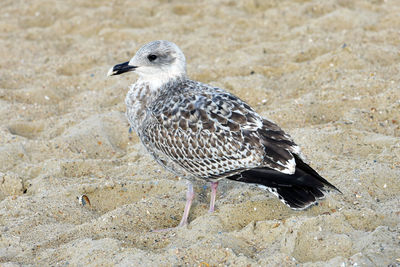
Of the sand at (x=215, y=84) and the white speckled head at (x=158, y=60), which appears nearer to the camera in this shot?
the sand at (x=215, y=84)

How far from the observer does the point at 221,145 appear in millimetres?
3744

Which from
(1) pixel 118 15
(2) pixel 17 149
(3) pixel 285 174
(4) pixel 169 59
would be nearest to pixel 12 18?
(1) pixel 118 15

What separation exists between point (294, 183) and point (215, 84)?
273cm

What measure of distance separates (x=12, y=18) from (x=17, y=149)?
164 inches

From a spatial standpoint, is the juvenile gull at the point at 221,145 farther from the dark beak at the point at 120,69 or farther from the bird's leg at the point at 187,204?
the dark beak at the point at 120,69

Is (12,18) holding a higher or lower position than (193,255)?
higher

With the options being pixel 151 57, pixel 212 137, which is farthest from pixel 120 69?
pixel 212 137

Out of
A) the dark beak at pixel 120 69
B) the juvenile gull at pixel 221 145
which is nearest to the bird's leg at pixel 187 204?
the juvenile gull at pixel 221 145

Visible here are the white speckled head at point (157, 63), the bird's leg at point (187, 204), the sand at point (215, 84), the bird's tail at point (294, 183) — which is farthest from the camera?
the white speckled head at point (157, 63)

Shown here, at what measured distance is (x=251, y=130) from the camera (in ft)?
12.3

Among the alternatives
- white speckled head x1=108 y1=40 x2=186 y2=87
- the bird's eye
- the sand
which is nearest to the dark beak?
white speckled head x1=108 y1=40 x2=186 y2=87

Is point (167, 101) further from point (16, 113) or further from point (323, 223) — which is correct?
point (16, 113)

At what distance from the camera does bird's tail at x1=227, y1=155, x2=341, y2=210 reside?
142 inches

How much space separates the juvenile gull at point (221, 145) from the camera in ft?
12.0
